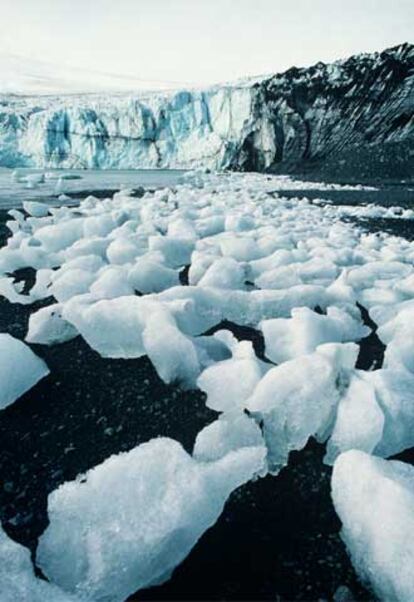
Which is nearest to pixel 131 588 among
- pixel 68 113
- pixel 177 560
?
pixel 177 560

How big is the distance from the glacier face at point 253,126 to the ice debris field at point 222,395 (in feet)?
38.0

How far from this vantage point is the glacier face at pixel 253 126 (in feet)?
45.4

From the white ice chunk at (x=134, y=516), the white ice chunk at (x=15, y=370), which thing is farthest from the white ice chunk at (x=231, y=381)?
the white ice chunk at (x=15, y=370)

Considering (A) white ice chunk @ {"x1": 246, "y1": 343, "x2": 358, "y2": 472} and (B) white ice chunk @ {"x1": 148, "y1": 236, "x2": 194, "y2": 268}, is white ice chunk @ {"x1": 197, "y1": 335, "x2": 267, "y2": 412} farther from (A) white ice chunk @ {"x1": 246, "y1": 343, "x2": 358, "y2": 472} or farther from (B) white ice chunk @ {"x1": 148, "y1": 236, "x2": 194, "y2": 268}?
(B) white ice chunk @ {"x1": 148, "y1": 236, "x2": 194, "y2": 268}

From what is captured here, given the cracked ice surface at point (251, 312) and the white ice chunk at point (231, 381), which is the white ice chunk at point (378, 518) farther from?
the white ice chunk at point (231, 381)

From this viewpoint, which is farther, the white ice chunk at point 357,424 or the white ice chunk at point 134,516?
the white ice chunk at point 357,424

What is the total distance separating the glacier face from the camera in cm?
1384

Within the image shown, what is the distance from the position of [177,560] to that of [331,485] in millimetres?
335

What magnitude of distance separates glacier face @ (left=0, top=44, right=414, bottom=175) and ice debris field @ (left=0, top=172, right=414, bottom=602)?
1158cm

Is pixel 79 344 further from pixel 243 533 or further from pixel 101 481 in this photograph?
pixel 243 533

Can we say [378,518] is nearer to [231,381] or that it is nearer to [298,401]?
[298,401]

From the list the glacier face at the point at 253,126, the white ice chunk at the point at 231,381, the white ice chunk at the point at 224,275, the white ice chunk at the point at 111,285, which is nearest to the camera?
the white ice chunk at the point at 231,381

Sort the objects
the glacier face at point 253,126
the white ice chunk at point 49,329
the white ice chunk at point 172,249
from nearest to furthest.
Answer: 1. the white ice chunk at point 49,329
2. the white ice chunk at point 172,249
3. the glacier face at point 253,126

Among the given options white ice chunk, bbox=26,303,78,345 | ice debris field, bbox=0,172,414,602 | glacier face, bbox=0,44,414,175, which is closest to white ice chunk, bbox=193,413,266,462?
ice debris field, bbox=0,172,414,602
